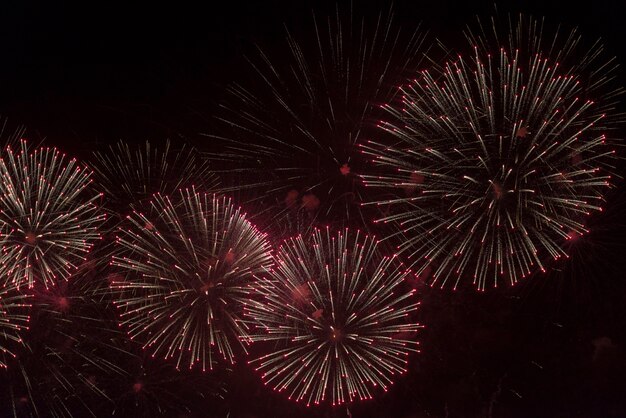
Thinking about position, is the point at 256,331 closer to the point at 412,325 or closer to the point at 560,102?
the point at 412,325

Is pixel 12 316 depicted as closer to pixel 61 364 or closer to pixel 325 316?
pixel 61 364

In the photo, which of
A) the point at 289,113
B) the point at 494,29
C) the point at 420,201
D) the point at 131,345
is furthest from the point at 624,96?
the point at 131,345

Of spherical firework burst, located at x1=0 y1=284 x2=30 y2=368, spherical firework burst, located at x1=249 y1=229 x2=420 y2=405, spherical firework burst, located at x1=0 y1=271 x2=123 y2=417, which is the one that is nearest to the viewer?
spherical firework burst, located at x1=249 y1=229 x2=420 y2=405

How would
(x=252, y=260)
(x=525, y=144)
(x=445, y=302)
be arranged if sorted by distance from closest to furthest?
(x=525, y=144)
(x=252, y=260)
(x=445, y=302)

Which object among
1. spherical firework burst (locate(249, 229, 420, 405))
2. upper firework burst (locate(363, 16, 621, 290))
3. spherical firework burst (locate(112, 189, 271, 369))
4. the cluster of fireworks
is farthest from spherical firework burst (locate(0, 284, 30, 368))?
upper firework burst (locate(363, 16, 621, 290))

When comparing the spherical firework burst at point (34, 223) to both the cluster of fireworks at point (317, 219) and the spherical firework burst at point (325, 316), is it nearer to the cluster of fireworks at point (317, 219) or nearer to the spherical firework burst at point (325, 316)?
the cluster of fireworks at point (317, 219)

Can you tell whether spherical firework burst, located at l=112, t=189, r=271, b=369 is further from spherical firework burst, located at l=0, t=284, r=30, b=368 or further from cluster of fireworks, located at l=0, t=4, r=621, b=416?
spherical firework burst, located at l=0, t=284, r=30, b=368
